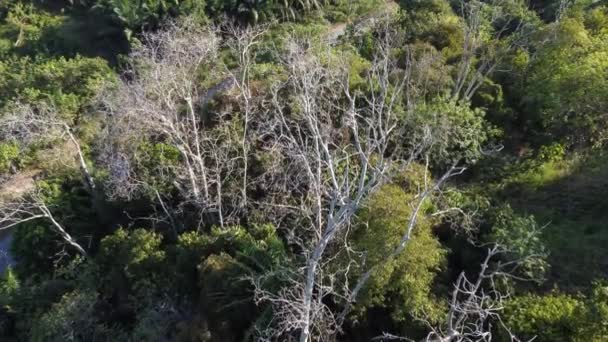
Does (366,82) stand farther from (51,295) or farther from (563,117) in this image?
(51,295)

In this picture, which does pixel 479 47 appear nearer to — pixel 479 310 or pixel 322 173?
pixel 322 173

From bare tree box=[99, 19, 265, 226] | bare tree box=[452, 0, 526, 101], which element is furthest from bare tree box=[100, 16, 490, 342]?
bare tree box=[452, 0, 526, 101]

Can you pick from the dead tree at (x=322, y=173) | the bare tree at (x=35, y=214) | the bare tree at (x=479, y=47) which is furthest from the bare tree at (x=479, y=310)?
the bare tree at (x=35, y=214)

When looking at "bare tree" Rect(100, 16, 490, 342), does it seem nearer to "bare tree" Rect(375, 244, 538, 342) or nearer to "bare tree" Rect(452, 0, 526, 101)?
"bare tree" Rect(452, 0, 526, 101)

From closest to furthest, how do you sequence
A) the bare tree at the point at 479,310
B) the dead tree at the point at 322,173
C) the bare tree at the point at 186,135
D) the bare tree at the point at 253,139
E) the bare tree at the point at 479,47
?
the bare tree at the point at 479,310 < the dead tree at the point at 322,173 < the bare tree at the point at 253,139 < the bare tree at the point at 186,135 < the bare tree at the point at 479,47

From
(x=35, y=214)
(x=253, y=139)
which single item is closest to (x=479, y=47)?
(x=253, y=139)

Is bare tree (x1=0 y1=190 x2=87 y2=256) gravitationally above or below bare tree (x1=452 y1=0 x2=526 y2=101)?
below

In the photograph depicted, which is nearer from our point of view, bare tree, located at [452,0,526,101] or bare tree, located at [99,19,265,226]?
bare tree, located at [99,19,265,226]

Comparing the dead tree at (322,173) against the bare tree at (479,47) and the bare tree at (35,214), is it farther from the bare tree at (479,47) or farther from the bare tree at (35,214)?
the bare tree at (35,214)
